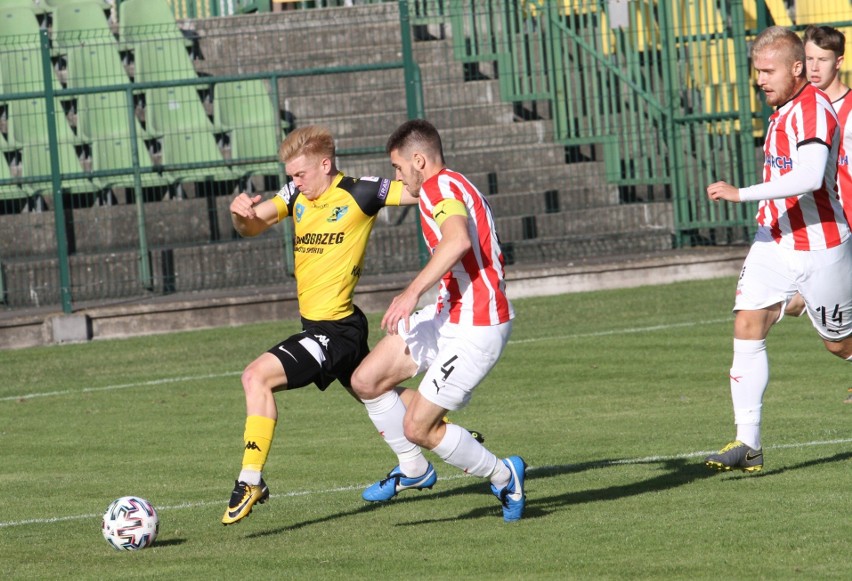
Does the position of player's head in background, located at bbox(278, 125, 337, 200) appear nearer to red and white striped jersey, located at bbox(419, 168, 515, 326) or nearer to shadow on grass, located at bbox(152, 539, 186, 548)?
red and white striped jersey, located at bbox(419, 168, 515, 326)

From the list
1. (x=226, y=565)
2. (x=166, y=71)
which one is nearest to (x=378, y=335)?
(x=166, y=71)

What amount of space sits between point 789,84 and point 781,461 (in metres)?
2.02

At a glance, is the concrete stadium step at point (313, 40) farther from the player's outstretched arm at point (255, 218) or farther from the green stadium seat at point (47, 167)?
the player's outstretched arm at point (255, 218)

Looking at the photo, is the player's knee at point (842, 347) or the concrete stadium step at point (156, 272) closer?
the player's knee at point (842, 347)

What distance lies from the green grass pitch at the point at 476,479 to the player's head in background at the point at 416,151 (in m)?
1.66

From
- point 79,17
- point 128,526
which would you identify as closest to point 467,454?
point 128,526

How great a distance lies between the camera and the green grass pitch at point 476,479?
605 cm

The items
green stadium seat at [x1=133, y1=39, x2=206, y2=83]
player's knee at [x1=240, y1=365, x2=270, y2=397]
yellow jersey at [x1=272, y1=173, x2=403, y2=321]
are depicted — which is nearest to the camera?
player's knee at [x1=240, y1=365, x2=270, y2=397]

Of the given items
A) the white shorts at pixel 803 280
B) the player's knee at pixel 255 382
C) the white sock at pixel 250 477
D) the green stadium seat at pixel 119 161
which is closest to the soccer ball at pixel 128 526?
the white sock at pixel 250 477

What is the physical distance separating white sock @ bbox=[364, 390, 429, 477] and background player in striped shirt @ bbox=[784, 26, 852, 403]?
227 centimetres

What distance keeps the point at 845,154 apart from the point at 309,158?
3019 mm

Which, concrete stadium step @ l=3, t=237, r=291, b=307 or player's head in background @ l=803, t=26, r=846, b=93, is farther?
concrete stadium step @ l=3, t=237, r=291, b=307

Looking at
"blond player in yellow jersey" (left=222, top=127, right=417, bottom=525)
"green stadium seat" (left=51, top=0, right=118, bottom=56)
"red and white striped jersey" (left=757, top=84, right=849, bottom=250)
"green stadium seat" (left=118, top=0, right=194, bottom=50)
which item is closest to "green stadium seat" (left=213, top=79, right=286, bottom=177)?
"green stadium seat" (left=118, top=0, right=194, bottom=50)

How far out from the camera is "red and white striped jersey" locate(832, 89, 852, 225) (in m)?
8.00
